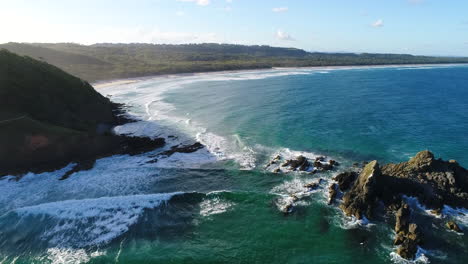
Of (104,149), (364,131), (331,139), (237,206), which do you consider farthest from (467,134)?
(104,149)

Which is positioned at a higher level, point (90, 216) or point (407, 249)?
point (407, 249)

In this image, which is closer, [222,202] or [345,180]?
[222,202]

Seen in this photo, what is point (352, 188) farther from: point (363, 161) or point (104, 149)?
point (104, 149)

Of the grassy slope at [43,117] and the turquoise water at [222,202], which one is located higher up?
the grassy slope at [43,117]

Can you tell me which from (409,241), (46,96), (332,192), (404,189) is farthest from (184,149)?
(409,241)

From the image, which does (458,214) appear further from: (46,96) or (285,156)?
(46,96)

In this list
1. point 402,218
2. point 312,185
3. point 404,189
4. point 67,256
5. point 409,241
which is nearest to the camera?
point 409,241

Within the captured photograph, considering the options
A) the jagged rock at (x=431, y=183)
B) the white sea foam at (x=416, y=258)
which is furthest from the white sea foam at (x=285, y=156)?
the white sea foam at (x=416, y=258)

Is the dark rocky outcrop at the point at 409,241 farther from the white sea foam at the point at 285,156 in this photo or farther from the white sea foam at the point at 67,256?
the white sea foam at the point at 67,256
